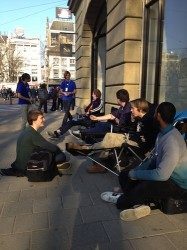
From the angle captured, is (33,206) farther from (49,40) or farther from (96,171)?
(49,40)

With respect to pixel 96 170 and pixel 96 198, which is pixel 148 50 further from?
pixel 96 198

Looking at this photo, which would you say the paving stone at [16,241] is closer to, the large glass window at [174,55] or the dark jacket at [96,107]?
the large glass window at [174,55]

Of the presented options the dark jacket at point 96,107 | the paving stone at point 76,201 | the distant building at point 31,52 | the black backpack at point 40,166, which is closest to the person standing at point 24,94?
the dark jacket at point 96,107

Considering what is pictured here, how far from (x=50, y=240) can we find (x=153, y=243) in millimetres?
1059

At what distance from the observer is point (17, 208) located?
14.4ft

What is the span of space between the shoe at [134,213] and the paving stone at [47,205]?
0.93m

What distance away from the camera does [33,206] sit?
445cm

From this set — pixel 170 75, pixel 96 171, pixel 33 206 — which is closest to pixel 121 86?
pixel 170 75

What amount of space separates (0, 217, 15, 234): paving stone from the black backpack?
124 centimetres

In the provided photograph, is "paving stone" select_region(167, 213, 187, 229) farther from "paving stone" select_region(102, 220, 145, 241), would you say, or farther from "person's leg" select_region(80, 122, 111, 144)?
"person's leg" select_region(80, 122, 111, 144)

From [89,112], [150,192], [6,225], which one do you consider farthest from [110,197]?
[89,112]

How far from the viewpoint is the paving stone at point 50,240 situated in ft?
11.0

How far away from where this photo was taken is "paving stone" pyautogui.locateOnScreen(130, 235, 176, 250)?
10.9 feet

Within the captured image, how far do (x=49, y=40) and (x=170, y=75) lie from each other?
343 ft
